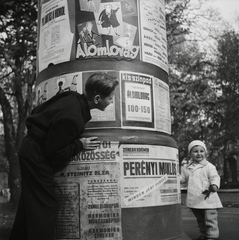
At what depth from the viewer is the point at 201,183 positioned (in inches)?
195

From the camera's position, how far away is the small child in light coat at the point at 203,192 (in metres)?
4.72

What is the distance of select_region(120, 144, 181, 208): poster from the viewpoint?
287 cm

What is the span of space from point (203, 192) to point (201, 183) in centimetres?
16

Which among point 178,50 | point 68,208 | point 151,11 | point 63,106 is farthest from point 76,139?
point 178,50

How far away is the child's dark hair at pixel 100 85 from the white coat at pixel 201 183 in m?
2.41

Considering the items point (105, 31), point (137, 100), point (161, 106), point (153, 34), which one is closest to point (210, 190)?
point (161, 106)

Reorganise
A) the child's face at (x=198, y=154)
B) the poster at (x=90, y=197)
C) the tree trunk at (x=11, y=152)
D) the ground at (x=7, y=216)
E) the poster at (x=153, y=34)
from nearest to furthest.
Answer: the poster at (x=90, y=197) → the poster at (x=153, y=34) → the child's face at (x=198, y=154) → the ground at (x=7, y=216) → the tree trunk at (x=11, y=152)

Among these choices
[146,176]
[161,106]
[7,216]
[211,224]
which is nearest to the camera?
[146,176]

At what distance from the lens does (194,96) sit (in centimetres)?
1948

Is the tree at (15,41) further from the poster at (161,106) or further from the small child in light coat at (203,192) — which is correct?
the poster at (161,106)

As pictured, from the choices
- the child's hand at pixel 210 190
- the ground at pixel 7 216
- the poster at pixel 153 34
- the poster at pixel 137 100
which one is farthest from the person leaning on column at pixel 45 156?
the ground at pixel 7 216

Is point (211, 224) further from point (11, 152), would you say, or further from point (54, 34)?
point (11, 152)

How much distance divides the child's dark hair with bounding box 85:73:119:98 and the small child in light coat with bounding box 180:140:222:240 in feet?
7.91

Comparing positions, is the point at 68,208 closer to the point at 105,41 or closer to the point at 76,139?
the point at 76,139
